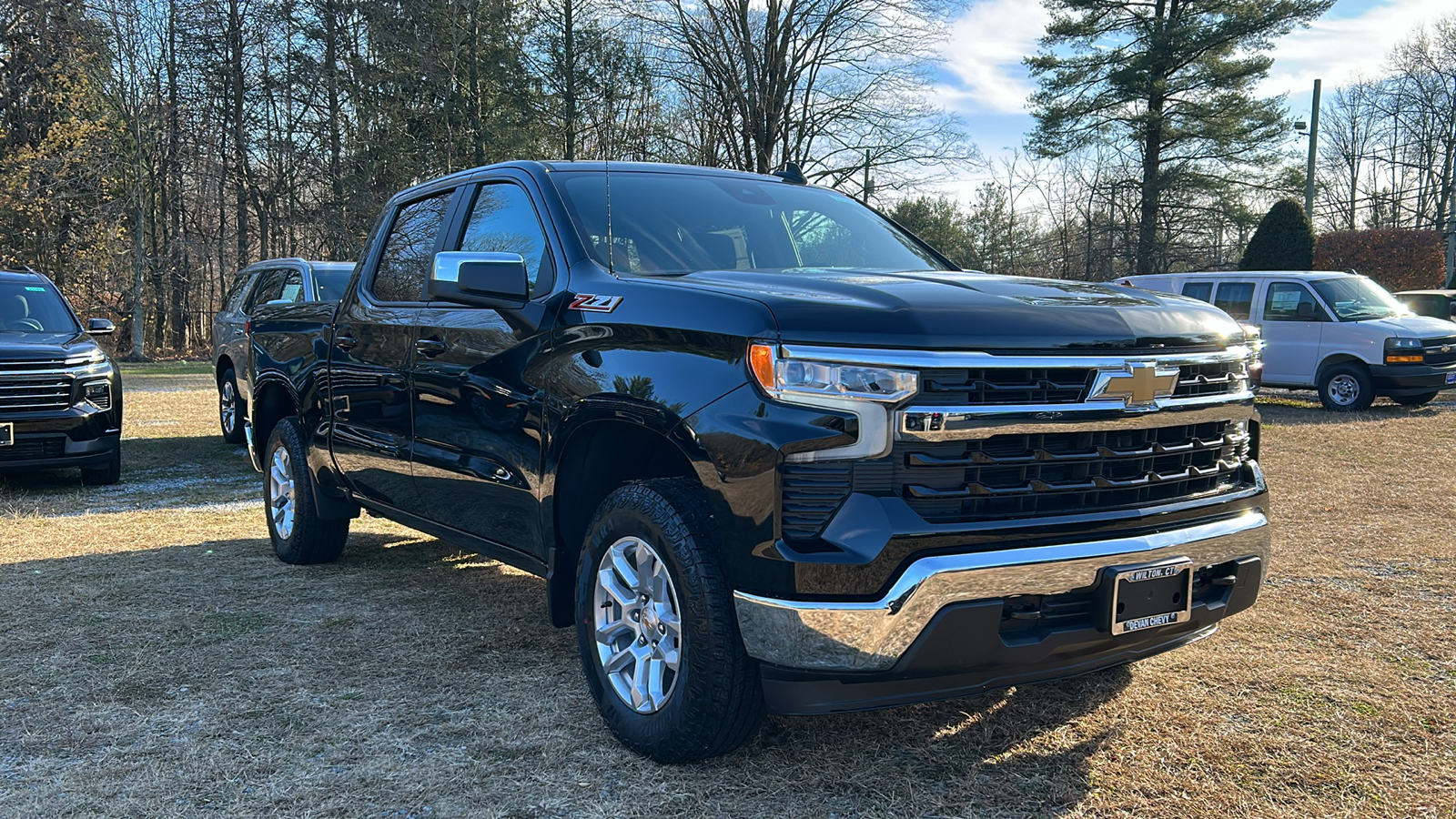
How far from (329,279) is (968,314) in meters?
9.76

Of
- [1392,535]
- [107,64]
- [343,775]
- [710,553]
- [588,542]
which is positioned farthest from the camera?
[107,64]

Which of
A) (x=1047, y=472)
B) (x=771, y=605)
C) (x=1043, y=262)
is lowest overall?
(x=771, y=605)

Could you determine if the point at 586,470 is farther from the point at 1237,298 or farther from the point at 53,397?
the point at 1237,298

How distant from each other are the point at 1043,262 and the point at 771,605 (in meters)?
37.6

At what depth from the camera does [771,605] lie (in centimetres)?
272

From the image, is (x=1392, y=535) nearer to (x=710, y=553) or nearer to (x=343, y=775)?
(x=710, y=553)

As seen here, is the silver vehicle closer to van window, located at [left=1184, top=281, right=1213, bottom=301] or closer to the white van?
the white van

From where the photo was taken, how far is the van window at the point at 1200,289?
15.5m

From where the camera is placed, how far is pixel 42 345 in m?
8.23

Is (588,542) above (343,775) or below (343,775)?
above

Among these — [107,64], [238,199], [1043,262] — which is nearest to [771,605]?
[107,64]

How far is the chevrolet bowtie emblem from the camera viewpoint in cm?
284

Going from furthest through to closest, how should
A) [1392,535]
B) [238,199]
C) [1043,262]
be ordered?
[1043,262], [238,199], [1392,535]

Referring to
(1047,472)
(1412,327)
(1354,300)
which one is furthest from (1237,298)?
(1047,472)
